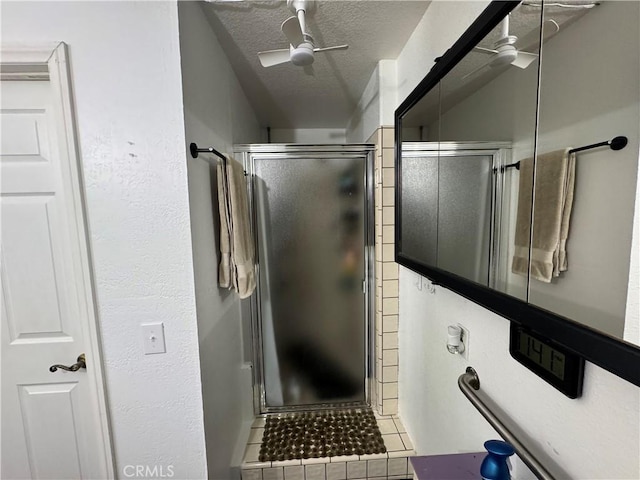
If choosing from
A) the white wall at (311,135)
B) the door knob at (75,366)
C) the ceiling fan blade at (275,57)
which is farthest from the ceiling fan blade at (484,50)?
the white wall at (311,135)

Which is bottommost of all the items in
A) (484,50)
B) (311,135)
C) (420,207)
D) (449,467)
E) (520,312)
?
(449,467)

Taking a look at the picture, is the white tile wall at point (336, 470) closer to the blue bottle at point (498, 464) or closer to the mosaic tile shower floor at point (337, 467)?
the mosaic tile shower floor at point (337, 467)

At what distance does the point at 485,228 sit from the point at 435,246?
30cm

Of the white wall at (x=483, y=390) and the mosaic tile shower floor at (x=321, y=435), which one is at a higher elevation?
the white wall at (x=483, y=390)

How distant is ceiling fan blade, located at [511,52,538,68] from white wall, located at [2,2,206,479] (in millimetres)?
1045

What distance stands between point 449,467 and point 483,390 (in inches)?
10.2

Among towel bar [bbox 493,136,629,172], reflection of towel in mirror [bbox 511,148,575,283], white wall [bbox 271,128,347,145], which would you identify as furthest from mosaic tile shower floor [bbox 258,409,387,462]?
white wall [bbox 271,128,347,145]

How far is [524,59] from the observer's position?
65 centimetres

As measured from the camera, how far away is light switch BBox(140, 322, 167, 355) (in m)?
1.04

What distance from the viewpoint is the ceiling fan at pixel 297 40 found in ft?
3.59

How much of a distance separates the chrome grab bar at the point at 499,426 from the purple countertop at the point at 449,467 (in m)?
0.15

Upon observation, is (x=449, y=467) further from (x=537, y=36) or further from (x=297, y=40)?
(x=297, y=40)

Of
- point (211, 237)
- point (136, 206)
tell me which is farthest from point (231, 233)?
point (136, 206)

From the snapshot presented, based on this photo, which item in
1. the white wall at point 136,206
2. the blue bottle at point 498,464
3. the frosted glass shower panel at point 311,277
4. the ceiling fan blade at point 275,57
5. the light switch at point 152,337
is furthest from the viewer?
the frosted glass shower panel at point 311,277
